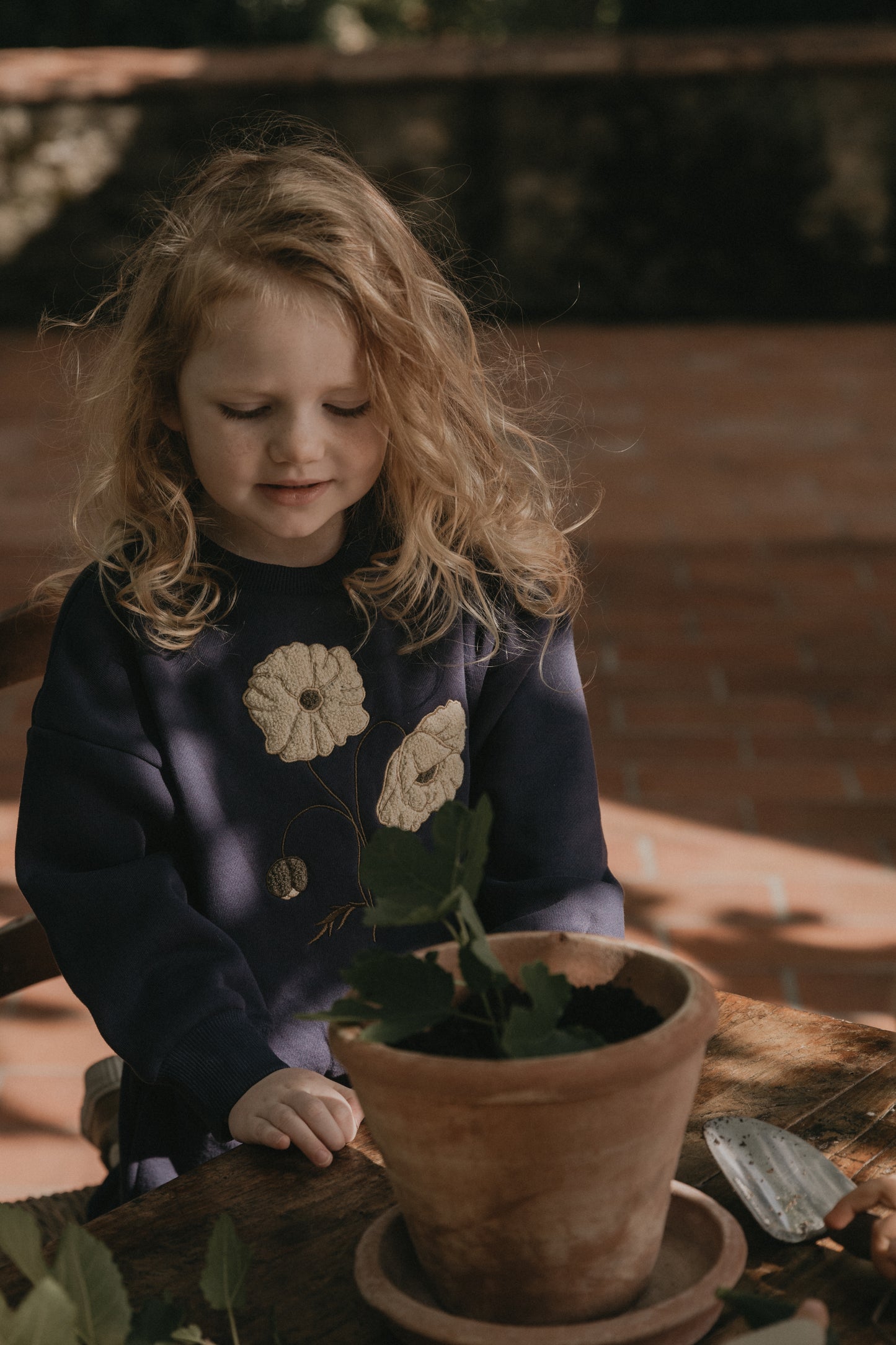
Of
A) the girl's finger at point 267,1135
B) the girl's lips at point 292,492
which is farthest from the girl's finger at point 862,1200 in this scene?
the girl's lips at point 292,492

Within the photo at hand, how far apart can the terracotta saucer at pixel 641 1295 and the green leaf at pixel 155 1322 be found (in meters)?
0.11

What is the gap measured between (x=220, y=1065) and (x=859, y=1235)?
1.55ft

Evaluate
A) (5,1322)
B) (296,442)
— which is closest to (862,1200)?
(5,1322)

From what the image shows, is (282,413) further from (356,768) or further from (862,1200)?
(862,1200)

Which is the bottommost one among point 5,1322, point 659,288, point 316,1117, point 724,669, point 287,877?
point 659,288

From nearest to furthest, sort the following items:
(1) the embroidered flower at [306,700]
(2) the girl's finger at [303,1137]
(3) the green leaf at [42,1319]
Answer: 1. (3) the green leaf at [42,1319]
2. (2) the girl's finger at [303,1137]
3. (1) the embroidered flower at [306,700]

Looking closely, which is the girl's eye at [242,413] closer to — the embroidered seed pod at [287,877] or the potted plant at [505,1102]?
the embroidered seed pod at [287,877]

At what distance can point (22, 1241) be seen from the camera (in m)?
0.62

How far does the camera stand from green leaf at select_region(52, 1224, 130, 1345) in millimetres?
614

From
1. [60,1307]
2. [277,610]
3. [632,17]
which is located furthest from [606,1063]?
[632,17]

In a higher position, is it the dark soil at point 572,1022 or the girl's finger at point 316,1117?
the dark soil at point 572,1022

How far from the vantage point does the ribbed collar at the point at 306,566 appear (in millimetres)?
1341

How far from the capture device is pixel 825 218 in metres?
7.40

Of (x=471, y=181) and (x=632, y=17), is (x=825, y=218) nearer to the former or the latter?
(x=471, y=181)
